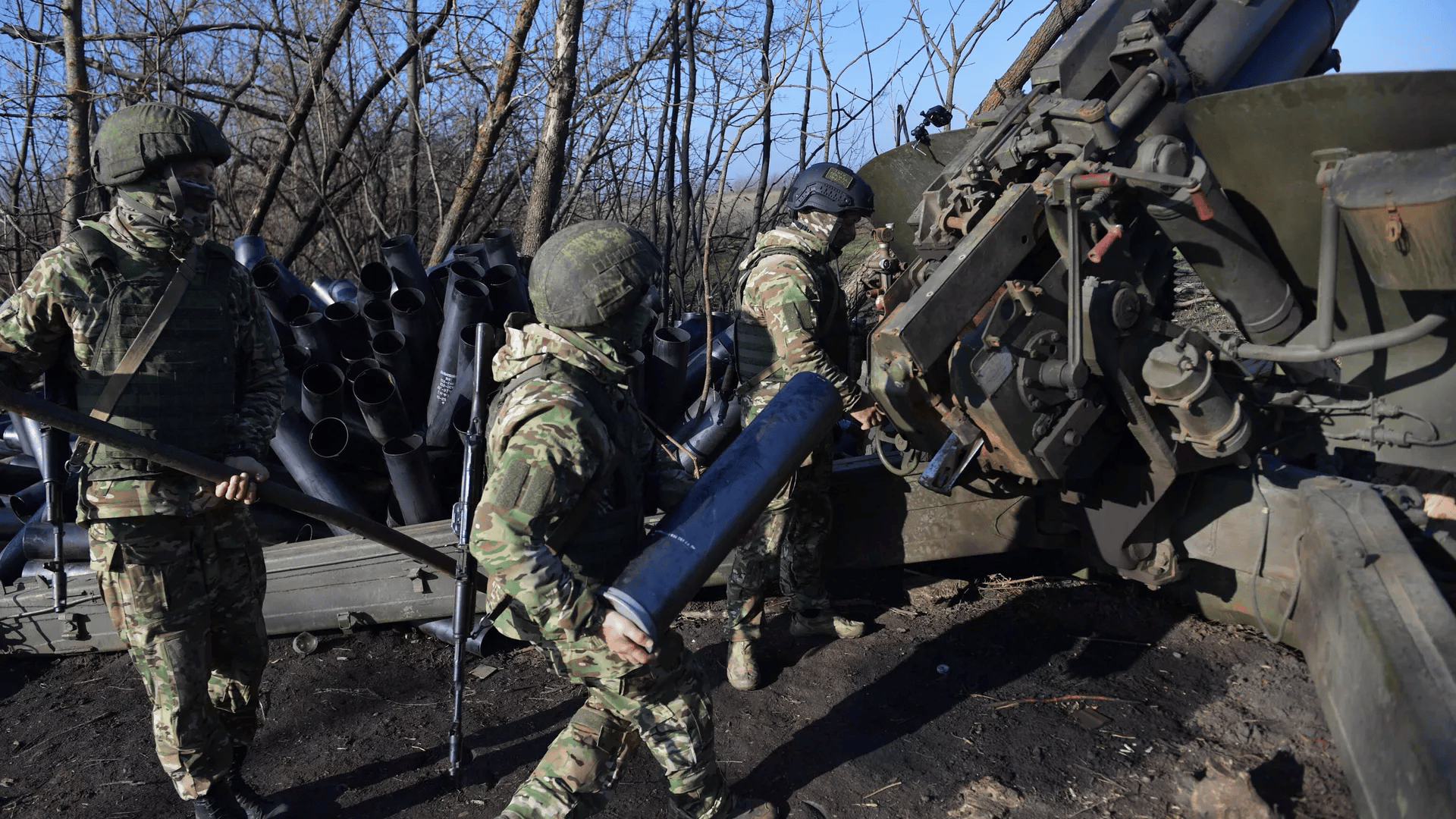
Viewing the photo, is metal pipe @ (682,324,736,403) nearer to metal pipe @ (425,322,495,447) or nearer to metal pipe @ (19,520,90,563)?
metal pipe @ (425,322,495,447)

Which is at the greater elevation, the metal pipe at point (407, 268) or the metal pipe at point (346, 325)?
the metal pipe at point (407, 268)

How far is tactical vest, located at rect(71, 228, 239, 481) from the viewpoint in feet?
9.97

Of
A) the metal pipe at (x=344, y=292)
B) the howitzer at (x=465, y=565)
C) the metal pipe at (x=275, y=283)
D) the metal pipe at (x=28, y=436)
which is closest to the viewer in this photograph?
the howitzer at (x=465, y=565)

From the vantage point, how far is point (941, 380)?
3596 millimetres

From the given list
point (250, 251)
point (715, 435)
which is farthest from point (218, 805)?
point (250, 251)

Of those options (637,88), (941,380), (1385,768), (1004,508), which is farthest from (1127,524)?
(637,88)

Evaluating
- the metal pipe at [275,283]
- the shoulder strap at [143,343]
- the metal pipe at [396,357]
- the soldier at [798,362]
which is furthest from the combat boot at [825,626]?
the metal pipe at [275,283]

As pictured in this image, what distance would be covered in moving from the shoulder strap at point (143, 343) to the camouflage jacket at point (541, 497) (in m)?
1.39

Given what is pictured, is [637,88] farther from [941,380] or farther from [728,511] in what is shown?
[728,511]

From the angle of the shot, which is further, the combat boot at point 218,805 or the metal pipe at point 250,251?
the metal pipe at point 250,251

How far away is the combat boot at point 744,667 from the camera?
408cm

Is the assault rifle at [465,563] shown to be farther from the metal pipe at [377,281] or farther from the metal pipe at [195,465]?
the metal pipe at [377,281]

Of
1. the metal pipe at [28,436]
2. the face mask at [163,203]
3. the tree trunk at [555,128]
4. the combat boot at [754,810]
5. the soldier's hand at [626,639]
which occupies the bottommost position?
the combat boot at [754,810]

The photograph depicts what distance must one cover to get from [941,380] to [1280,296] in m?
1.54
